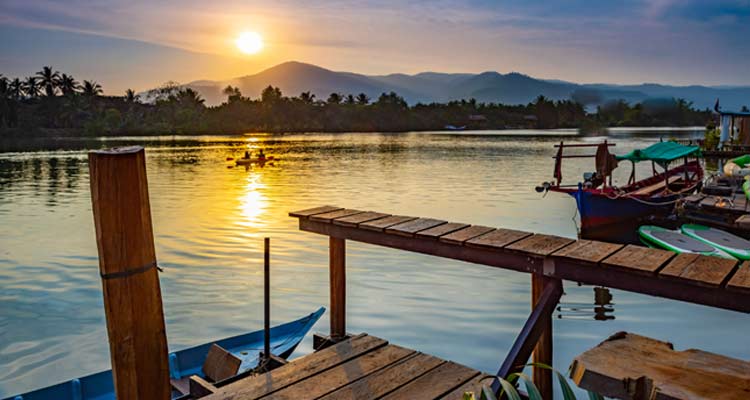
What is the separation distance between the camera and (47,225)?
18.3 meters

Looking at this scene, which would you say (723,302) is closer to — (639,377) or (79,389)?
(639,377)

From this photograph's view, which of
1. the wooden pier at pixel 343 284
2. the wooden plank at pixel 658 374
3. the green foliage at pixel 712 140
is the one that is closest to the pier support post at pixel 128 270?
the wooden pier at pixel 343 284

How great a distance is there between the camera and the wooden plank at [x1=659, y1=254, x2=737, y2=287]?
3082mm

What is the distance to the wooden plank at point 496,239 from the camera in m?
3.91

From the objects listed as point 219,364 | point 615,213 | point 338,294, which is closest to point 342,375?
point 338,294

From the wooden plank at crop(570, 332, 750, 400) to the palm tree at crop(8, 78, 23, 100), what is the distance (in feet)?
405

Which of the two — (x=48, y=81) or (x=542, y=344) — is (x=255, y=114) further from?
(x=542, y=344)

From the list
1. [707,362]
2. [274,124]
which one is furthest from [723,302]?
[274,124]

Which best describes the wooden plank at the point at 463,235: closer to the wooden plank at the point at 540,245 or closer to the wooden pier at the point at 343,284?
the wooden pier at the point at 343,284

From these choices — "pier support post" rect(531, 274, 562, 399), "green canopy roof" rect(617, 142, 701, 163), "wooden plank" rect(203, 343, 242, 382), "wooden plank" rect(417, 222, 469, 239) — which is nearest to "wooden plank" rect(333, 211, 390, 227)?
"wooden plank" rect(417, 222, 469, 239)

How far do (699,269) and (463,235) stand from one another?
149 centimetres

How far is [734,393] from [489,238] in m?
2.71

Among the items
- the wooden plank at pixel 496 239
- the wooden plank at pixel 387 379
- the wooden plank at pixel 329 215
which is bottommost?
the wooden plank at pixel 387 379

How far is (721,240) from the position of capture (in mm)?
12008
